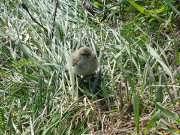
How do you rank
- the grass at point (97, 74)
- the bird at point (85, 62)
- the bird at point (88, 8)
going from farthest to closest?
the bird at point (88, 8)
the bird at point (85, 62)
the grass at point (97, 74)

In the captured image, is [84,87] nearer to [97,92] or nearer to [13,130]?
[97,92]

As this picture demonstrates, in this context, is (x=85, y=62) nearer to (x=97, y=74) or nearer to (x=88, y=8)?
(x=97, y=74)

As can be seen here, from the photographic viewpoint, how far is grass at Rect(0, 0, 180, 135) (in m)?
3.51

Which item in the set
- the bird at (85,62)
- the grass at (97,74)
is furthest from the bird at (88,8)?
the bird at (85,62)

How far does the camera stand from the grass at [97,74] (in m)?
3.51

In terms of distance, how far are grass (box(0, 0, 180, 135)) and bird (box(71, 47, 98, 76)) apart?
0.13 meters

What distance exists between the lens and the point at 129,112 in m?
3.71

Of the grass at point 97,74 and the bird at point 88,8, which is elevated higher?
the bird at point 88,8

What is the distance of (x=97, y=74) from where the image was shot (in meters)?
4.45

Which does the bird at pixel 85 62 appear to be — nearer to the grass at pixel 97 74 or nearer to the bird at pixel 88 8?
the grass at pixel 97 74

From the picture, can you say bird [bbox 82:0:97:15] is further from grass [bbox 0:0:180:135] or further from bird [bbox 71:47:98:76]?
bird [bbox 71:47:98:76]

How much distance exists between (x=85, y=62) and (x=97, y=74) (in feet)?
0.84

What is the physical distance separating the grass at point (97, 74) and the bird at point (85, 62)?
0.13m

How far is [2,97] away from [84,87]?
116 centimetres
